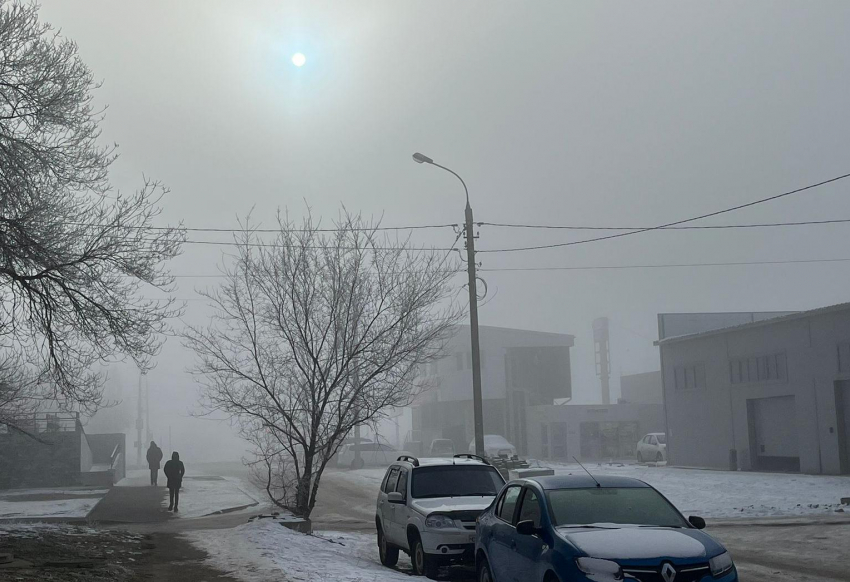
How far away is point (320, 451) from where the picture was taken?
18281 millimetres

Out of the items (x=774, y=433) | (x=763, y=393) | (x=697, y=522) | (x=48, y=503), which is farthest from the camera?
(x=763, y=393)

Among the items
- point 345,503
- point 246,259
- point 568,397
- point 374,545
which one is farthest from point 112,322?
point 568,397

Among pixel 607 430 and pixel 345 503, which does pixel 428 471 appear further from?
pixel 607 430

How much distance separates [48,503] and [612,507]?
22607 mm

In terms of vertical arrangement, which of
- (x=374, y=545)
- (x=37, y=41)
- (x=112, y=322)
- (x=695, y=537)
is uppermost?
(x=37, y=41)

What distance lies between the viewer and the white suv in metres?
12.5

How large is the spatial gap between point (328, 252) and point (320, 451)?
4242mm

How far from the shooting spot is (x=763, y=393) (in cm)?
3666

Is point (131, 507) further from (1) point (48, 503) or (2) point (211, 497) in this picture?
(2) point (211, 497)

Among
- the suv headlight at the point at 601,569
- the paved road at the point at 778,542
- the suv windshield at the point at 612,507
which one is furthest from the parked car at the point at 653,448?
the suv headlight at the point at 601,569

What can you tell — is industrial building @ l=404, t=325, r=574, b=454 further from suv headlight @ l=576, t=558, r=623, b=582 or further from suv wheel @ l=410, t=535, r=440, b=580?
suv headlight @ l=576, t=558, r=623, b=582

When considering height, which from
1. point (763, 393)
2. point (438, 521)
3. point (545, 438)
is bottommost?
point (438, 521)

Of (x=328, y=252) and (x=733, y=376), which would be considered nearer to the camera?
(x=328, y=252)

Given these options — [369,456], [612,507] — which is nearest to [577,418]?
[369,456]
